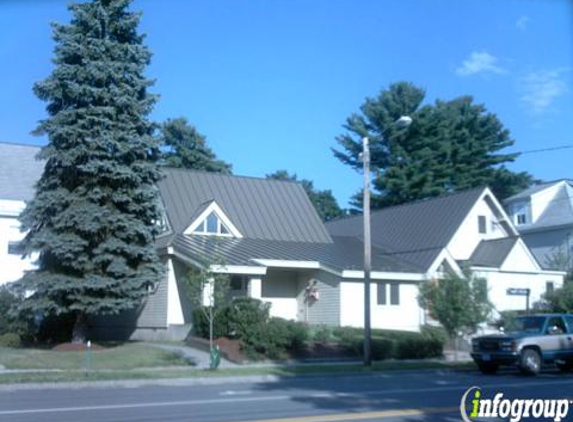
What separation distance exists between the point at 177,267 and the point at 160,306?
2.00m

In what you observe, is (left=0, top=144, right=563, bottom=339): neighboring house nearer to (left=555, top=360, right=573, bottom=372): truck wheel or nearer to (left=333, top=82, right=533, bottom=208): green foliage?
(left=555, top=360, right=573, bottom=372): truck wheel

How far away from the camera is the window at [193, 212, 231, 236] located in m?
35.4

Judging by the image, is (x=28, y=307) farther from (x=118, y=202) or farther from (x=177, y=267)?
(x=177, y=267)

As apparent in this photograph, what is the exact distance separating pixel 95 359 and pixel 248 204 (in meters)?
15.6

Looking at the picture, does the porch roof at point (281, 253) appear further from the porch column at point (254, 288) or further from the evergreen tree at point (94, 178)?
the evergreen tree at point (94, 178)

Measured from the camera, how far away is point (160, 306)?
3388 cm

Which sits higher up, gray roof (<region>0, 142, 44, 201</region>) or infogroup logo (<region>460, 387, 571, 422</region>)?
gray roof (<region>0, 142, 44, 201</region>)

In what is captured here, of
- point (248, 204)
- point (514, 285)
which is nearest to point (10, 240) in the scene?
point (248, 204)

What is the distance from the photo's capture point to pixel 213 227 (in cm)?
3588

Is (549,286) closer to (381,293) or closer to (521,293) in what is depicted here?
(521,293)

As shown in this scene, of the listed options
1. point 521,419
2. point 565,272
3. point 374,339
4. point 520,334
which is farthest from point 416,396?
point 565,272

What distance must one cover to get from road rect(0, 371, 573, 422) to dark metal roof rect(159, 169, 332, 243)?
16.1 metres

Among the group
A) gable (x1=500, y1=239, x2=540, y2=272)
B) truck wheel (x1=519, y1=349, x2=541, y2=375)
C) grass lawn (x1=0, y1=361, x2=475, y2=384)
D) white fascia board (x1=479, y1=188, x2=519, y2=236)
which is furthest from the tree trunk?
white fascia board (x1=479, y1=188, x2=519, y2=236)

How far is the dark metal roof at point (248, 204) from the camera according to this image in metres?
37.0
